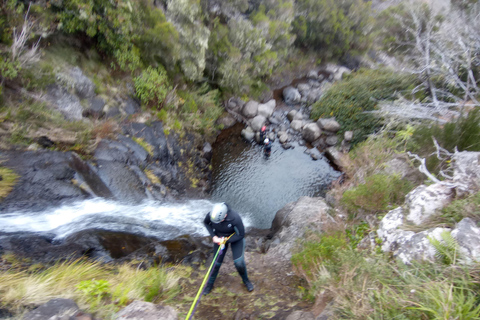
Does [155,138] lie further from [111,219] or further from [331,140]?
[331,140]

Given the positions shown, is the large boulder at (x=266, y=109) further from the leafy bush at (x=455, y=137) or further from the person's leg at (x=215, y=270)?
the person's leg at (x=215, y=270)

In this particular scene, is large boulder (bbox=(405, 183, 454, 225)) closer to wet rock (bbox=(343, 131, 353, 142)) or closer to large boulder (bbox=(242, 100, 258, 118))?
wet rock (bbox=(343, 131, 353, 142))

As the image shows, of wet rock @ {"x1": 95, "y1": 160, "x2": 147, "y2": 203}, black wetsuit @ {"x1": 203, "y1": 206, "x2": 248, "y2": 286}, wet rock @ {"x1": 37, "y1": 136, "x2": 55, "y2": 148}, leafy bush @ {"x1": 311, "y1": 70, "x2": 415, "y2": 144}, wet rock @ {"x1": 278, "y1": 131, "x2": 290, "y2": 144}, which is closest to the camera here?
black wetsuit @ {"x1": 203, "y1": 206, "x2": 248, "y2": 286}

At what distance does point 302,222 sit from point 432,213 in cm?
360

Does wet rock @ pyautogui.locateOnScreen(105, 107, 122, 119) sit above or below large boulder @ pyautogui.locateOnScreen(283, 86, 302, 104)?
above

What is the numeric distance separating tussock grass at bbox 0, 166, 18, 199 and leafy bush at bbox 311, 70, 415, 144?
1243 cm

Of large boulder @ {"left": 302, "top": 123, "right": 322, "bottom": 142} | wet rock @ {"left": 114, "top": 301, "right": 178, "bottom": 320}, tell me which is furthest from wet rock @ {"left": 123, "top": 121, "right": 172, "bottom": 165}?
large boulder @ {"left": 302, "top": 123, "right": 322, "bottom": 142}

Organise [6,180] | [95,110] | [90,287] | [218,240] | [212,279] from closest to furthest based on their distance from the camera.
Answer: [90,287]
[218,240]
[212,279]
[6,180]
[95,110]

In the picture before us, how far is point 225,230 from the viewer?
4445mm

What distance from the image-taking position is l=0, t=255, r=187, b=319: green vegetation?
3.18 metres

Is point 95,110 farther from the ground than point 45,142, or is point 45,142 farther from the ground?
point 95,110

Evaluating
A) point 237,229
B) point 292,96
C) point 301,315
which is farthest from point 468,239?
point 292,96

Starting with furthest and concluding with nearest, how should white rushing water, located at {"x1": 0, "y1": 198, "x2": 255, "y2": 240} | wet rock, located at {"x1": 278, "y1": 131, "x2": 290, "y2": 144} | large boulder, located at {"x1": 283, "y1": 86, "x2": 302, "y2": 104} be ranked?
large boulder, located at {"x1": 283, "y1": 86, "x2": 302, "y2": 104} < wet rock, located at {"x1": 278, "y1": 131, "x2": 290, "y2": 144} < white rushing water, located at {"x1": 0, "y1": 198, "x2": 255, "y2": 240}

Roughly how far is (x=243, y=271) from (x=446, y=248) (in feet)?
10.2
